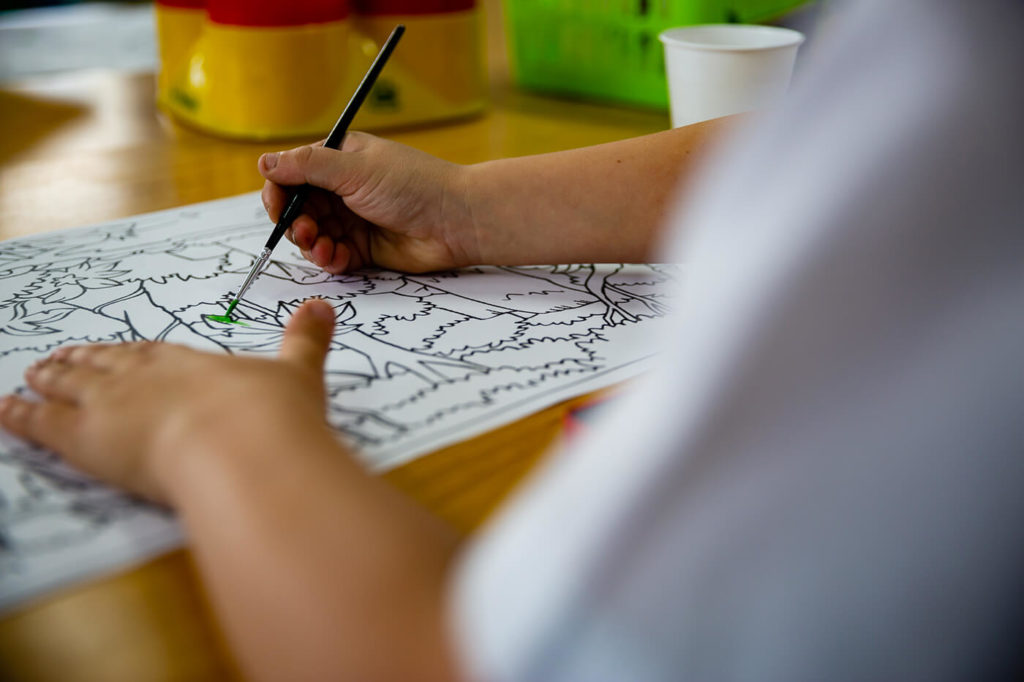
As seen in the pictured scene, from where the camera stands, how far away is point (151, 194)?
0.76 meters

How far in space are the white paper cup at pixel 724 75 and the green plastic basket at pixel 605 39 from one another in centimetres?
13

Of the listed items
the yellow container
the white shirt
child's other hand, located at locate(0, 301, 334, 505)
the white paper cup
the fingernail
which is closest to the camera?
the white shirt

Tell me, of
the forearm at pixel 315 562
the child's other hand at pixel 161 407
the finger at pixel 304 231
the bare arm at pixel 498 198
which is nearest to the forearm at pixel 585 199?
the bare arm at pixel 498 198

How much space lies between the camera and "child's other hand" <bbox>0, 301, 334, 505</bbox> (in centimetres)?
32

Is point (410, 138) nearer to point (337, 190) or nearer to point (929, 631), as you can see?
point (337, 190)

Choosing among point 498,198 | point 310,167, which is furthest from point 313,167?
point 498,198

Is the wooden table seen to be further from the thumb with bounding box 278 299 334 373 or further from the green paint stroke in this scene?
the green paint stroke

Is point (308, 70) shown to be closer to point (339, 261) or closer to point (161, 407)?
point (339, 261)

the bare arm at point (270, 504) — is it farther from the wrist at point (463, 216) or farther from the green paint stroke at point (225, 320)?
the wrist at point (463, 216)

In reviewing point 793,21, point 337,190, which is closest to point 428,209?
point 337,190

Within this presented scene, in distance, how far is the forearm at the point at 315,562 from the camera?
250 millimetres

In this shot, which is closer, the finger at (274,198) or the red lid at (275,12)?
the finger at (274,198)

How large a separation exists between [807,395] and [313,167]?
44cm

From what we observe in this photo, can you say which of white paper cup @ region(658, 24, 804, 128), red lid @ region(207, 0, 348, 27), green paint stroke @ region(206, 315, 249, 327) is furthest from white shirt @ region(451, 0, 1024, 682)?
red lid @ region(207, 0, 348, 27)
